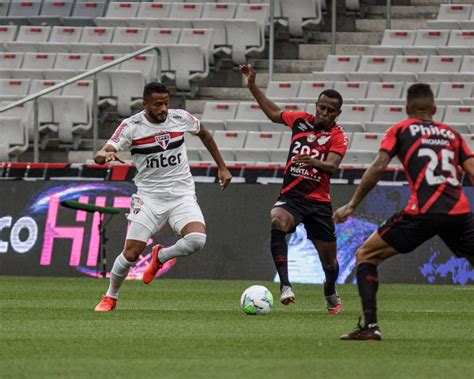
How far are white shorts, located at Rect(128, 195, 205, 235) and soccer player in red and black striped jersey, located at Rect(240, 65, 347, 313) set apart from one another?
2.79 feet

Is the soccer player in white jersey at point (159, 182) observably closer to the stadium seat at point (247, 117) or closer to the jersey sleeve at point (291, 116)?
the jersey sleeve at point (291, 116)

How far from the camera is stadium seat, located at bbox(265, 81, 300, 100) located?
24.9 m

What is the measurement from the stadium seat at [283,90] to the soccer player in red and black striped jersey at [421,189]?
1457 centimetres

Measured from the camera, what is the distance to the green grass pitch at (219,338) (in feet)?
28.1

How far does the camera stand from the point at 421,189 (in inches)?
402

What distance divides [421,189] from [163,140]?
170 inches

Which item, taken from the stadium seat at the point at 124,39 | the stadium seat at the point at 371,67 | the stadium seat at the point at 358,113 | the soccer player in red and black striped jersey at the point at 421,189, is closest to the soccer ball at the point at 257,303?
the soccer player in red and black striped jersey at the point at 421,189

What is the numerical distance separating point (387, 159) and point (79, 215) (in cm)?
1148

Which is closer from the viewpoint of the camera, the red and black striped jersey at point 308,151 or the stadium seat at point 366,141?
the red and black striped jersey at point 308,151

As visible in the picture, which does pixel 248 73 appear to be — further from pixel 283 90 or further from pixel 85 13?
pixel 85 13

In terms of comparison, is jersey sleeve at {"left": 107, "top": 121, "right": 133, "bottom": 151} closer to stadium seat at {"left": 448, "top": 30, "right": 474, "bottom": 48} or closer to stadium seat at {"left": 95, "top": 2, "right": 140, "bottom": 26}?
stadium seat at {"left": 448, "top": 30, "right": 474, "bottom": 48}

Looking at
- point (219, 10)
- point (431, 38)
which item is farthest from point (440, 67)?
point (219, 10)

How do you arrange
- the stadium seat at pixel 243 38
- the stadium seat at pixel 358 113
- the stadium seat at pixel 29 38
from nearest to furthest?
the stadium seat at pixel 358 113 → the stadium seat at pixel 243 38 → the stadium seat at pixel 29 38

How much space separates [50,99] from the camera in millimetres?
24766
